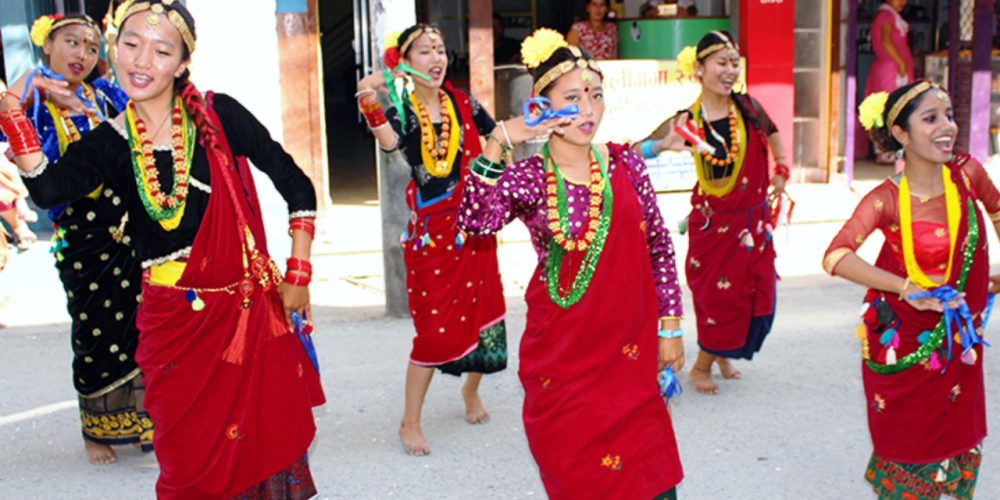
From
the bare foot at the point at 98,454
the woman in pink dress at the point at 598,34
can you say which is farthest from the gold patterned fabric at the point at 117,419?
the woman in pink dress at the point at 598,34

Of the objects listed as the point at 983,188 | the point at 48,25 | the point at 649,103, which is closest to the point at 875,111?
the point at 983,188

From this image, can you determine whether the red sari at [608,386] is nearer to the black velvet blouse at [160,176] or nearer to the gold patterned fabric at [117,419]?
the black velvet blouse at [160,176]

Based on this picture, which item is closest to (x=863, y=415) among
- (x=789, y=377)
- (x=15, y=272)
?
(x=789, y=377)

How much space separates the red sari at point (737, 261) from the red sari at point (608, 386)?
2221 millimetres

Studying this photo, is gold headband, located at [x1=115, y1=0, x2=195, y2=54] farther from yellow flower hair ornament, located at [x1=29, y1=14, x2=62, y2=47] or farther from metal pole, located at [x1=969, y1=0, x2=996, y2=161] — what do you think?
metal pole, located at [x1=969, y1=0, x2=996, y2=161]

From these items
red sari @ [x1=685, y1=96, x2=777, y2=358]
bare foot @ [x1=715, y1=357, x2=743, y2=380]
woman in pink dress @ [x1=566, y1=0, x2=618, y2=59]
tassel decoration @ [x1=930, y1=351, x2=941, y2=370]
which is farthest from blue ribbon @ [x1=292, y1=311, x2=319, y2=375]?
woman in pink dress @ [x1=566, y1=0, x2=618, y2=59]

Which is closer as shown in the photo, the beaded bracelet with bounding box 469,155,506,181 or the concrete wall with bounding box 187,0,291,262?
the beaded bracelet with bounding box 469,155,506,181

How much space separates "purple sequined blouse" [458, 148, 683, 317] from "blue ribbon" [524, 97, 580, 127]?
0.14 m

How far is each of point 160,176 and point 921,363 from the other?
259cm

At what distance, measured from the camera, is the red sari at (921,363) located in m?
Result: 3.82

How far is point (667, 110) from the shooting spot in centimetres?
1143

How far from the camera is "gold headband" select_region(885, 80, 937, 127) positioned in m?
3.96

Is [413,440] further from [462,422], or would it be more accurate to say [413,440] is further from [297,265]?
[297,265]

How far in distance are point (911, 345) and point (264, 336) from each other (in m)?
2.17
